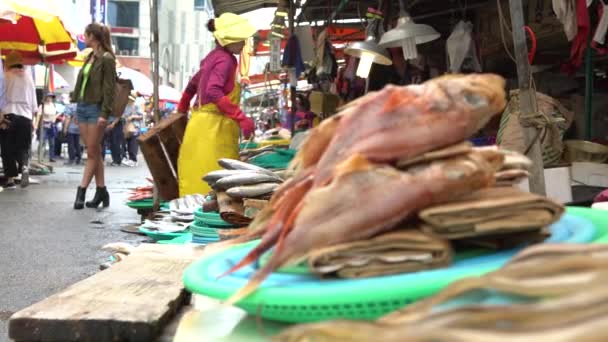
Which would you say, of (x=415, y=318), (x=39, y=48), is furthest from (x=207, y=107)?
(x=39, y=48)

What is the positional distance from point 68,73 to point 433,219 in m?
22.6

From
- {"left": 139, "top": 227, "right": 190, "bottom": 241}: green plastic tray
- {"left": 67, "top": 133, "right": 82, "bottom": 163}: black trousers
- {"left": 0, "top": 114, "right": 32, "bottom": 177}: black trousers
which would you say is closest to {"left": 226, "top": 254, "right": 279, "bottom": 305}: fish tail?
{"left": 139, "top": 227, "right": 190, "bottom": 241}: green plastic tray

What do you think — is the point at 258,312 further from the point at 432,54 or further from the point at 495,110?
the point at 432,54

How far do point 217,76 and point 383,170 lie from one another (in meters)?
5.34

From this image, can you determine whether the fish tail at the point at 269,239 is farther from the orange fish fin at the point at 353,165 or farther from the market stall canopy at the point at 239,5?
the market stall canopy at the point at 239,5

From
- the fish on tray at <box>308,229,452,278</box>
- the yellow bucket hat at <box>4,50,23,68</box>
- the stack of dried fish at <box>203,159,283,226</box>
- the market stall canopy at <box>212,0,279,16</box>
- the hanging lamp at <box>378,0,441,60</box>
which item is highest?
the market stall canopy at <box>212,0,279,16</box>

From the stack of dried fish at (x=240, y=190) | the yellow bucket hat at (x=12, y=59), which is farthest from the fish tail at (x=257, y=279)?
the yellow bucket hat at (x=12, y=59)

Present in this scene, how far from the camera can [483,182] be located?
1.42m

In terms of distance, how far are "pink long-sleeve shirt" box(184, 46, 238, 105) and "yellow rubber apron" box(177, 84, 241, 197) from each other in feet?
0.34

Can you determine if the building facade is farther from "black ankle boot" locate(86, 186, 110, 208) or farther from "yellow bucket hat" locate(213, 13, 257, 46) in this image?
"black ankle boot" locate(86, 186, 110, 208)

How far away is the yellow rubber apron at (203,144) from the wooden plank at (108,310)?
4.07 meters

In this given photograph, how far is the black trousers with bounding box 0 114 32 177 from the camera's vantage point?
1263cm

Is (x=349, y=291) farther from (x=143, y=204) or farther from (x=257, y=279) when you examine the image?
(x=143, y=204)

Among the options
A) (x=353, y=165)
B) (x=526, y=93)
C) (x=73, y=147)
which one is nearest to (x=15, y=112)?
(x=526, y=93)
